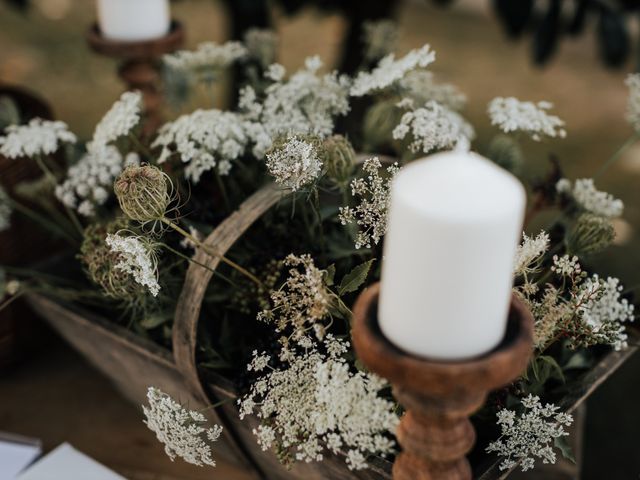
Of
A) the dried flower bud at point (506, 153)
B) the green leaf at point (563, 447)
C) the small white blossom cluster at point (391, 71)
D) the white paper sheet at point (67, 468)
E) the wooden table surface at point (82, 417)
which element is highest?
the small white blossom cluster at point (391, 71)

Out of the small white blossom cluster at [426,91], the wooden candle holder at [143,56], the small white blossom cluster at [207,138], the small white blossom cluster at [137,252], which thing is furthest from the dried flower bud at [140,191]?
the wooden candle holder at [143,56]

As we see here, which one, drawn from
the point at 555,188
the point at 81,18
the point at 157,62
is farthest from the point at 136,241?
the point at 81,18

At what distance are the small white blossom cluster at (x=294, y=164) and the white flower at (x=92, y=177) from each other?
0.99ft

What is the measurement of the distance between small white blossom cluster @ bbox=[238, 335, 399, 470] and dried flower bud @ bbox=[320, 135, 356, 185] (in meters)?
0.19

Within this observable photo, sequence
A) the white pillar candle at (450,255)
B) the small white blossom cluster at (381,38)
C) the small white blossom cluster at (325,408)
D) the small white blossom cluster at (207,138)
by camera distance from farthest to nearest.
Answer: the small white blossom cluster at (381,38)
the small white blossom cluster at (207,138)
the small white blossom cluster at (325,408)
the white pillar candle at (450,255)

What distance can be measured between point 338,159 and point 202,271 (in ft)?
0.58

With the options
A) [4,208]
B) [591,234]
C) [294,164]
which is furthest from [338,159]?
[4,208]

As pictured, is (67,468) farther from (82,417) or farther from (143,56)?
(143,56)

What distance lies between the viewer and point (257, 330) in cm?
87

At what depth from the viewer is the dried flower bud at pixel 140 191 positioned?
64 centimetres

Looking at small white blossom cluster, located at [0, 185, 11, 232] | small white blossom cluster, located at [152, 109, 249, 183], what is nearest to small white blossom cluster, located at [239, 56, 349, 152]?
small white blossom cluster, located at [152, 109, 249, 183]

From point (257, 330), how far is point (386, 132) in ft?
1.16

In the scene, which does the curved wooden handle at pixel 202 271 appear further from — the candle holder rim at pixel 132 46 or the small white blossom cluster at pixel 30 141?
the candle holder rim at pixel 132 46

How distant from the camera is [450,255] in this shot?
1.45 ft
